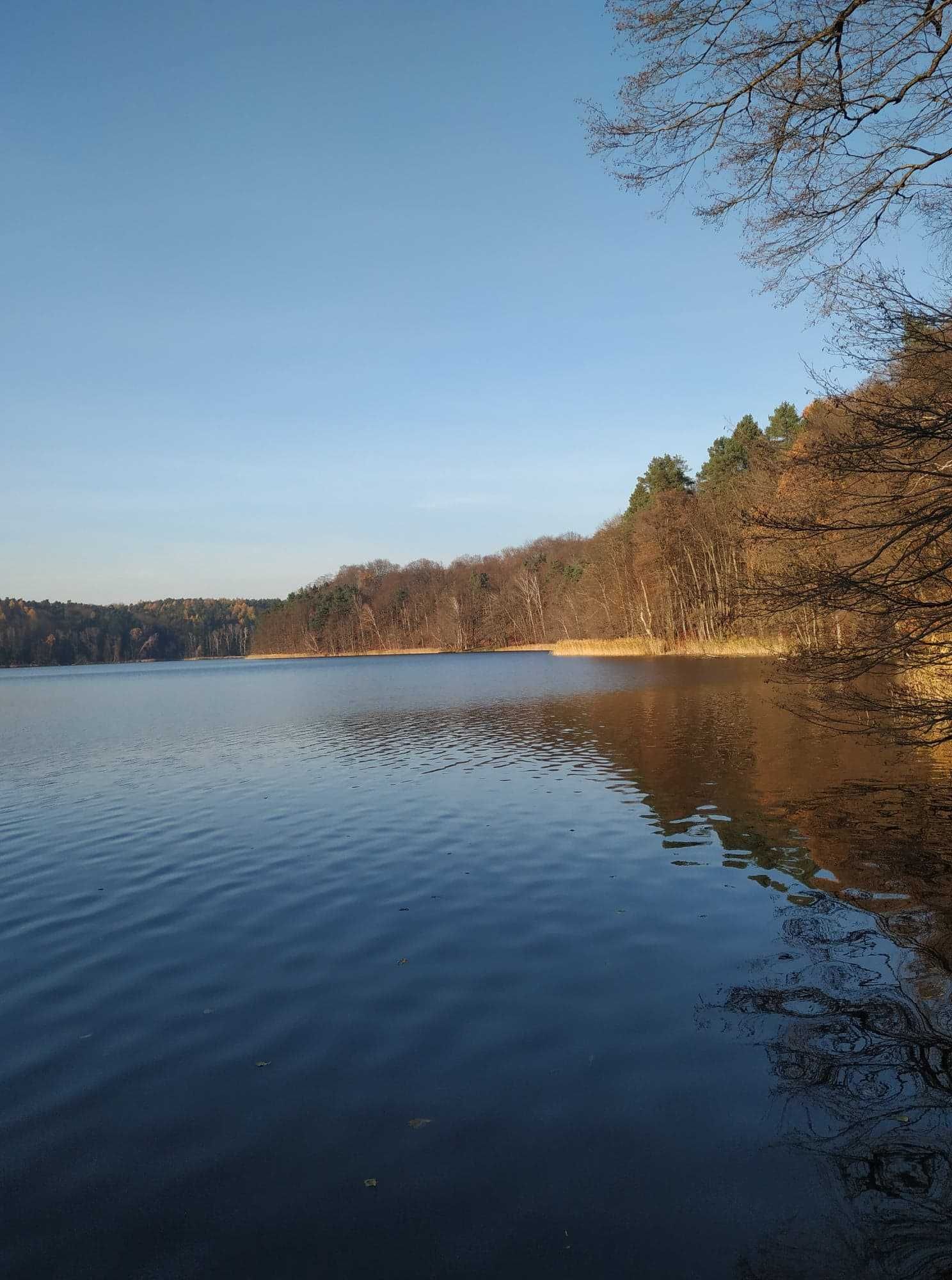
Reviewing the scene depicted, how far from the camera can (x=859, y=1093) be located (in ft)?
15.8

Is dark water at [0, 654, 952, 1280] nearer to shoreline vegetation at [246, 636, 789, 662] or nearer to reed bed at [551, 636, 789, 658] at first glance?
shoreline vegetation at [246, 636, 789, 662]

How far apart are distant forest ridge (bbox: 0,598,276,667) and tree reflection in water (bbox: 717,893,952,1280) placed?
165 m

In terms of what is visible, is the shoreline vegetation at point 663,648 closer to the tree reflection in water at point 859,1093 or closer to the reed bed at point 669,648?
the reed bed at point 669,648

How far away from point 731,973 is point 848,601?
3386 mm

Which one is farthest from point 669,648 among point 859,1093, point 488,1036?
point 859,1093

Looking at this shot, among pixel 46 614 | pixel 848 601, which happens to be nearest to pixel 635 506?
pixel 848 601

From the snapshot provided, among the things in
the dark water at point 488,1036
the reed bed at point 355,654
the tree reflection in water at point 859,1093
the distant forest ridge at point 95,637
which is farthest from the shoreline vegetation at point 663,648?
the distant forest ridge at point 95,637

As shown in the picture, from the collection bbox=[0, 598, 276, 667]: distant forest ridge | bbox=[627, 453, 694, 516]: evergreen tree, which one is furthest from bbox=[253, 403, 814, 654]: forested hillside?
bbox=[0, 598, 276, 667]: distant forest ridge

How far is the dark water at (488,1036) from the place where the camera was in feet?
12.7

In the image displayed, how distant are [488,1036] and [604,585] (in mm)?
63675

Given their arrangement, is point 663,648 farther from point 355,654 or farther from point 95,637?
point 95,637

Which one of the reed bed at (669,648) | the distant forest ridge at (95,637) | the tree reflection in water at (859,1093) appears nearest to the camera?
the tree reflection in water at (859,1093)

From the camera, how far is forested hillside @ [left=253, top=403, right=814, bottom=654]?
148 ft

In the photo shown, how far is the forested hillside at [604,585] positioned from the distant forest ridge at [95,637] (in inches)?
1606
